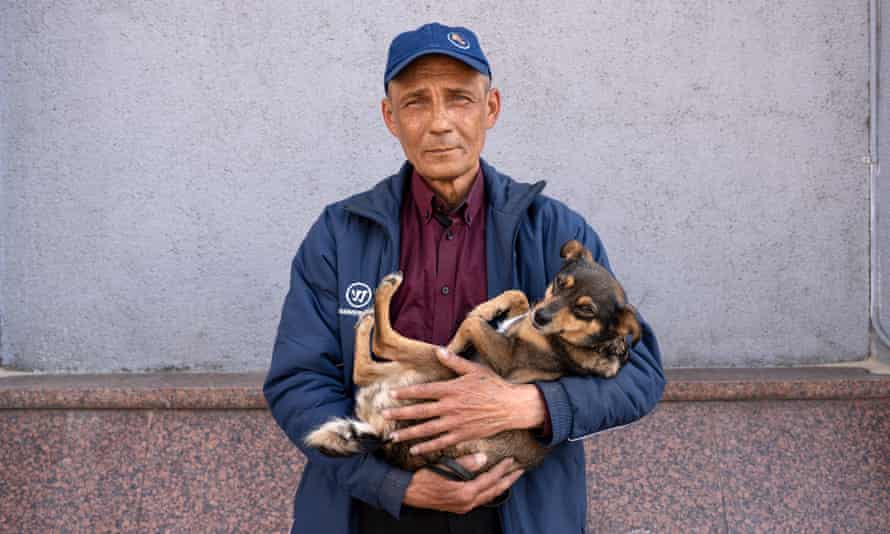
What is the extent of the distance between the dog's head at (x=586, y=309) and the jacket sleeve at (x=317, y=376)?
0.66m

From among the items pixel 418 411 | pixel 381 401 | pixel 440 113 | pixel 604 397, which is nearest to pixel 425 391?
pixel 418 411

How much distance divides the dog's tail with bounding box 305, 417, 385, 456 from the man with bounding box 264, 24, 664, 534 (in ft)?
0.16

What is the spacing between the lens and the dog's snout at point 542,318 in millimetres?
2385

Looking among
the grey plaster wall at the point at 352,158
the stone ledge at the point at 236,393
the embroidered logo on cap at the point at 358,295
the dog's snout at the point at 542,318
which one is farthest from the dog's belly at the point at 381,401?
the grey plaster wall at the point at 352,158

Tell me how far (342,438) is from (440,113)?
107 cm

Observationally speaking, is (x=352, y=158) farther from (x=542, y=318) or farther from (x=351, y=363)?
(x=542, y=318)

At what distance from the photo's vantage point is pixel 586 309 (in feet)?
7.85

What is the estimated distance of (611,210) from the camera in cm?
472

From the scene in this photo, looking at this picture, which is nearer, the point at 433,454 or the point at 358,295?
the point at 433,454

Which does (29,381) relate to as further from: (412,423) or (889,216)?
(889,216)

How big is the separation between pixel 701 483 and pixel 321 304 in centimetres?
255

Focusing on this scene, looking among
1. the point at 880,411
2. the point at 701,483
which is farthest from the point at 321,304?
the point at 880,411

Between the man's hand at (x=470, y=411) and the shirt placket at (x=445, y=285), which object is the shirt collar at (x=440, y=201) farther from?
the man's hand at (x=470, y=411)

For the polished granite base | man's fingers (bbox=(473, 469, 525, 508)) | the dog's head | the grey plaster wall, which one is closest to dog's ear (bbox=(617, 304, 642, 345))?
the dog's head
